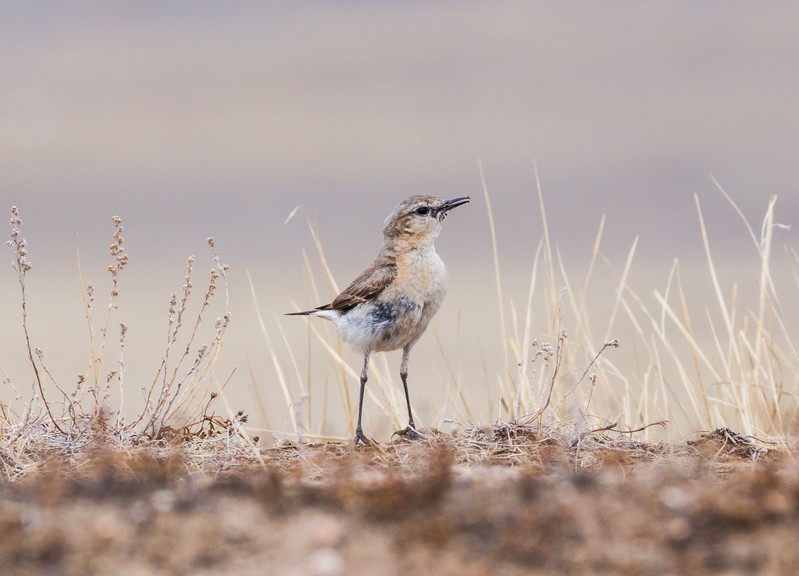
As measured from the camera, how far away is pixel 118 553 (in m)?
3.22

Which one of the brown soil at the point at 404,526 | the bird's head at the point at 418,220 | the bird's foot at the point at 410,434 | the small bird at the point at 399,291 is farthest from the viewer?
the bird's head at the point at 418,220

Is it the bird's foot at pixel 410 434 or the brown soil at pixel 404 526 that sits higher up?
the brown soil at pixel 404 526

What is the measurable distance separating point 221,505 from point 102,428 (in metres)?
1.89

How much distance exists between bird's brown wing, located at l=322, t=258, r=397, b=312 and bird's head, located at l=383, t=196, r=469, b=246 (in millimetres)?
173

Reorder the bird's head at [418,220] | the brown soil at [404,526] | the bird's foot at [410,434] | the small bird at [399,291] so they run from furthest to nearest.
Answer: the bird's head at [418,220]
the small bird at [399,291]
the bird's foot at [410,434]
the brown soil at [404,526]

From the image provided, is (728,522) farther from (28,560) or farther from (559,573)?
(28,560)

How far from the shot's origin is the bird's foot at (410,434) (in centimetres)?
583

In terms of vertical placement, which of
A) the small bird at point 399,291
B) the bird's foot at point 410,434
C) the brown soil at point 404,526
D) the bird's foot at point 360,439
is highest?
the small bird at point 399,291

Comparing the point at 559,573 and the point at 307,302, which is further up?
the point at 307,302

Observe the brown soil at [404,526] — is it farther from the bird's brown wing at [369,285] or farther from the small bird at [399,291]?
the bird's brown wing at [369,285]

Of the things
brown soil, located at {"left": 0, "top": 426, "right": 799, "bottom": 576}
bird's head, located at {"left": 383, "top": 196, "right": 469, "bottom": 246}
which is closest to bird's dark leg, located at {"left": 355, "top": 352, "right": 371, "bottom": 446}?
bird's head, located at {"left": 383, "top": 196, "right": 469, "bottom": 246}

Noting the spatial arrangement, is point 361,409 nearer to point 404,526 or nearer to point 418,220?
point 418,220

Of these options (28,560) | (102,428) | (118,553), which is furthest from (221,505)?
(102,428)

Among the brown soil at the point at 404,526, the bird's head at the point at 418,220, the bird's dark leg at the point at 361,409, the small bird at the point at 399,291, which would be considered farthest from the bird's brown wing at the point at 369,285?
the brown soil at the point at 404,526
